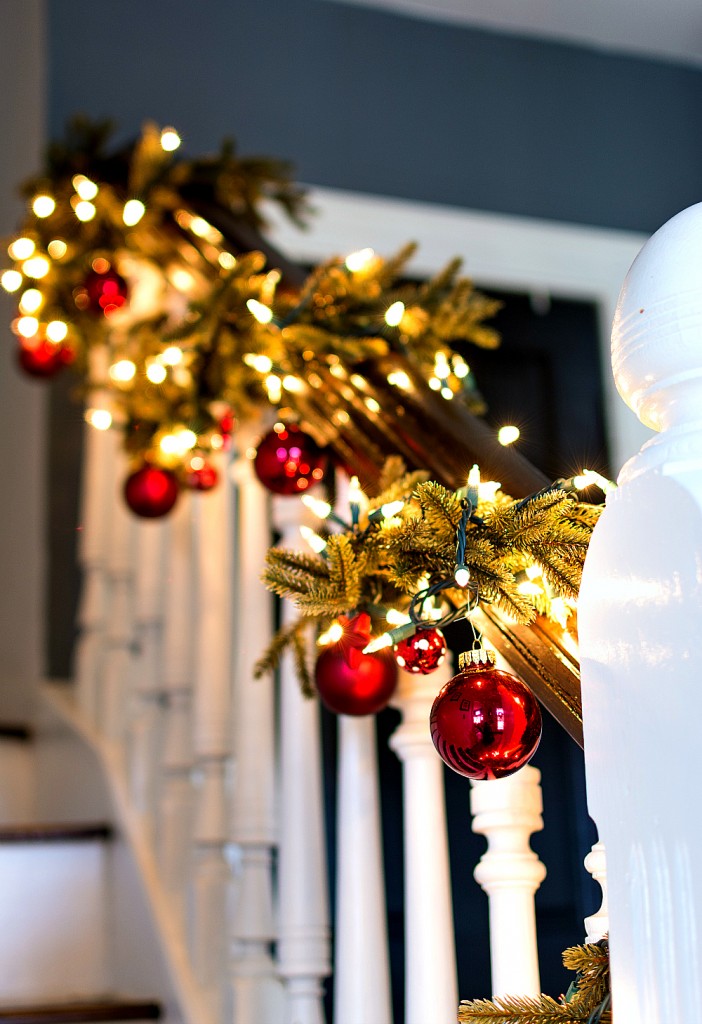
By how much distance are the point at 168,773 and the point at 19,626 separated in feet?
3.64

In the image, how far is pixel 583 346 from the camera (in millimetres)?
2832

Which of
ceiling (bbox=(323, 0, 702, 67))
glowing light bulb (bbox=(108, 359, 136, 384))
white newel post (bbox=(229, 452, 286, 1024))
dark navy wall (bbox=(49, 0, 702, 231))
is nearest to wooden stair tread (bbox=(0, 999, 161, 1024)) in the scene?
white newel post (bbox=(229, 452, 286, 1024))

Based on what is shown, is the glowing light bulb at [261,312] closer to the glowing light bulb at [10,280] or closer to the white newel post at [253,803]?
the white newel post at [253,803]

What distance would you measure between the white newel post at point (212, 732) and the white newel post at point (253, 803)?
65 mm

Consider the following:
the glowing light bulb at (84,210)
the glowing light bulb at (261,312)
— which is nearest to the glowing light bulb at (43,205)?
the glowing light bulb at (84,210)

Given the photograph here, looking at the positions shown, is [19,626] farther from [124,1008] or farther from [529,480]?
[529,480]

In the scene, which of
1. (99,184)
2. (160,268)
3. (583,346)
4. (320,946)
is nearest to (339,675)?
(320,946)

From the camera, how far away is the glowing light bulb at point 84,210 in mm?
1679

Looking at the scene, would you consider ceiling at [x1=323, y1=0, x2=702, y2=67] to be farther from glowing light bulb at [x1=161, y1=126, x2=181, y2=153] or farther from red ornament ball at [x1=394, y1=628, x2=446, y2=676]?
red ornament ball at [x1=394, y1=628, x2=446, y2=676]

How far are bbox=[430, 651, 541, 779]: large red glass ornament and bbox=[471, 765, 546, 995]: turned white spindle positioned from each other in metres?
0.10

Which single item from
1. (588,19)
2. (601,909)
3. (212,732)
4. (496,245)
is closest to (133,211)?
(212,732)

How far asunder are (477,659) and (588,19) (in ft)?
8.55

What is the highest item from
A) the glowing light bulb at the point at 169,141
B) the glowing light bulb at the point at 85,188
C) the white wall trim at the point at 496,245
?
the white wall trim at the point at 496,245

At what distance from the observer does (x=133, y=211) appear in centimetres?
162
